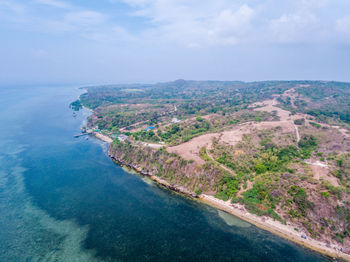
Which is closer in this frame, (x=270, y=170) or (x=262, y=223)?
(x=262, y=223)

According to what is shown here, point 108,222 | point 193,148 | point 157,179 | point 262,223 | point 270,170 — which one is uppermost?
point 193,148

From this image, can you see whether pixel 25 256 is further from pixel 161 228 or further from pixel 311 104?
pixel 311 104

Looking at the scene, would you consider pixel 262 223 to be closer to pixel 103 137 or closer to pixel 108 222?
pixel 108 222

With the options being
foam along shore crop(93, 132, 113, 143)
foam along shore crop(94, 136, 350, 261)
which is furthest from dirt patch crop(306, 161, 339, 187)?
foam along shore crop(93, 132, 113, 143)

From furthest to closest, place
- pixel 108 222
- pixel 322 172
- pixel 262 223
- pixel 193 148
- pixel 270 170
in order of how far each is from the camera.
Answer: pixel 193 148 → pixel 270 170 → pixel 322 172 → pixel 108 222 → pixel 262 223

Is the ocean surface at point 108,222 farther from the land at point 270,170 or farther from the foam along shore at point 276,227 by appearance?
the land at point 270,170

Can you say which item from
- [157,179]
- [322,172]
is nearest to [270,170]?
[322,172]

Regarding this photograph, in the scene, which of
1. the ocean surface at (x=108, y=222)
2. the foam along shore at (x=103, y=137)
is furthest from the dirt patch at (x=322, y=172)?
the foam along shore at (x=103, y=137)

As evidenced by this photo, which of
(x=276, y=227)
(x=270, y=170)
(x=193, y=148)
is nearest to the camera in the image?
(x=276, y=227)

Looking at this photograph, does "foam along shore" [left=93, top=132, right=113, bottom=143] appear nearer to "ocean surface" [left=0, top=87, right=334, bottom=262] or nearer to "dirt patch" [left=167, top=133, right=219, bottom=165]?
"ocean surface" [left=0, top=87, right=334, bottom=262]
